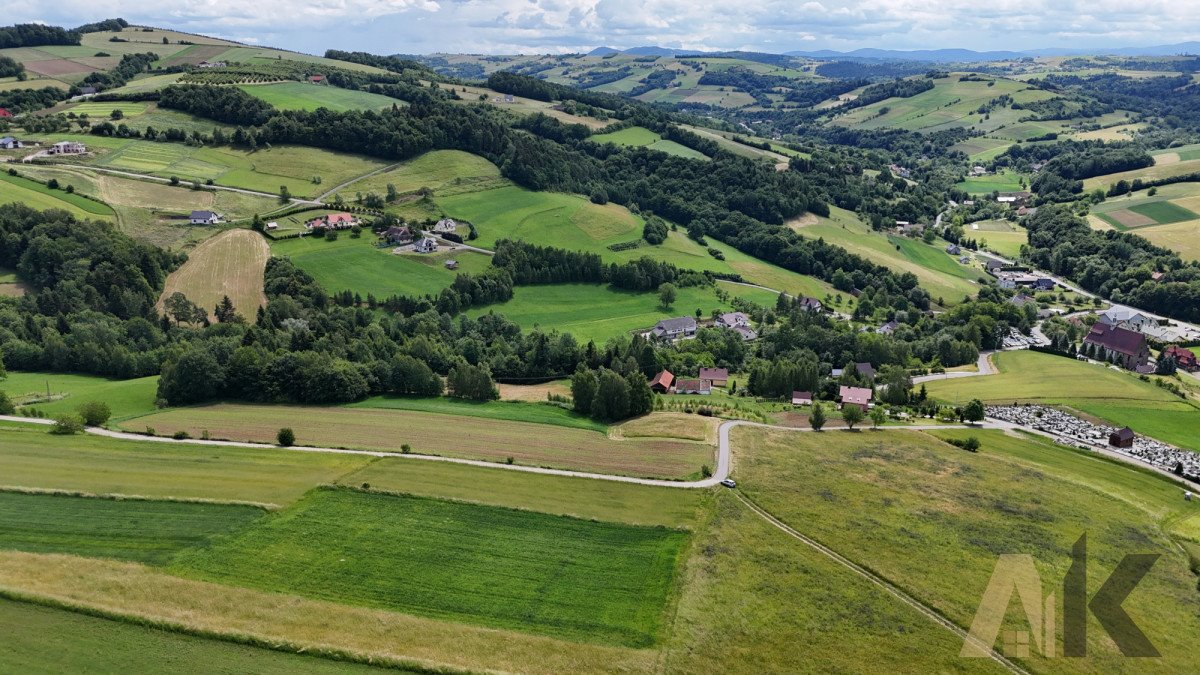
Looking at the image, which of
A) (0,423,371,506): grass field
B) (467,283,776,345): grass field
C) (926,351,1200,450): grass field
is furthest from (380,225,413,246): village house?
(926,351,1200,450): grass field

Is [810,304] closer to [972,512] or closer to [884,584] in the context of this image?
[972,512]

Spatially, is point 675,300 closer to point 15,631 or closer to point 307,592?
point 307,592

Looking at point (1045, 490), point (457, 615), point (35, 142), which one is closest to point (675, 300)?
point (1045, 490)

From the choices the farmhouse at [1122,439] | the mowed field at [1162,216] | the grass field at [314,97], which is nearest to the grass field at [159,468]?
the farmhouse at [1122,439]

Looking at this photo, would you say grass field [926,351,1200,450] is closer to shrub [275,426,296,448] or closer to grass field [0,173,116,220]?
shrub [275,426,296,448]

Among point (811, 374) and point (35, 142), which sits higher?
point (35, 142)
